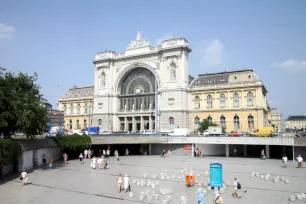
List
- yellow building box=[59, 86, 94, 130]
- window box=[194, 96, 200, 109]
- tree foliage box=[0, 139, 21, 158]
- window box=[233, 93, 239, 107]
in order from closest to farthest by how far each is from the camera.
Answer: tree foliage box=[0, 139, 21, 158] → window box=[233, 93, 239, 107] → window box=[194, 96, 200, 109] → yellow building box=[59, 86, 94, 130]

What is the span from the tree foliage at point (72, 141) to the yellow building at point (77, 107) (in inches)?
1531

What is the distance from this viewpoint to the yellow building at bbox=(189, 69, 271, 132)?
2414 inches

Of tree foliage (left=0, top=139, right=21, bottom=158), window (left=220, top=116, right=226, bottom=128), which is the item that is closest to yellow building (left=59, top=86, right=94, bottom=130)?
window (left=220, top=116, right=226, bottom=128)

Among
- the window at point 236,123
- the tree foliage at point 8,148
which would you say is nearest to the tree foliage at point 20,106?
the tree foliage at point 8,148

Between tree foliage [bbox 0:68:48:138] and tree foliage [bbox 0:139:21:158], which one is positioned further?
tree foliage [bbox 0:68:48:138]

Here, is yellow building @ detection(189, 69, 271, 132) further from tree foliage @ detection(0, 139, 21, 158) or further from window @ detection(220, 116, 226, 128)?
tree foliage @ detection(0, 139, 21, 158)

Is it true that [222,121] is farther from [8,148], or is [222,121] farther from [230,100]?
[8,148]

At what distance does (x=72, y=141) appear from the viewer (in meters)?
44.4

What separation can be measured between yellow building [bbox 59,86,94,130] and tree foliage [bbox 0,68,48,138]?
5006 cm

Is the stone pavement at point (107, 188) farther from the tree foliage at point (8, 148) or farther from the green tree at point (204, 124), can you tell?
the green tree at point (204, 124)

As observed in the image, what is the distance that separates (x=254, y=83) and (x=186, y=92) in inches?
628

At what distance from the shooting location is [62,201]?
20.1m

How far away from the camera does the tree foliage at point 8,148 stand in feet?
88.9

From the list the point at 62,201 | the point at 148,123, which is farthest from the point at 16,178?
the point at 148,123
